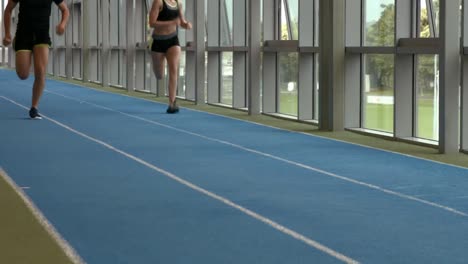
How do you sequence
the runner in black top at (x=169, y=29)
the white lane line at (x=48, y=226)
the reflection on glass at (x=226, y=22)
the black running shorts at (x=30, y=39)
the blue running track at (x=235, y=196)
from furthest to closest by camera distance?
the reflection on glass at (x=226, y=22) < the runner in black top at (x=169, y=29) < the black running shorts at (x=30, y=39) < the blue running track at (x=235, y=196) < the white lane line at (x=48, y=226)

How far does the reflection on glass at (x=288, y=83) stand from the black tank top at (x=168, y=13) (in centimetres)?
174

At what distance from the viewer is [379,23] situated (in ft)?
43.1

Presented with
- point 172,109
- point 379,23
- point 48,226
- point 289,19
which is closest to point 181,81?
point 172,109

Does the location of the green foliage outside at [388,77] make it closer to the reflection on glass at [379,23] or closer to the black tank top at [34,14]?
the reflection on glass at [379,23]

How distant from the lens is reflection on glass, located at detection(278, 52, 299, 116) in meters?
15.9

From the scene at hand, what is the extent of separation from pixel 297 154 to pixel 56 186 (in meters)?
3.07

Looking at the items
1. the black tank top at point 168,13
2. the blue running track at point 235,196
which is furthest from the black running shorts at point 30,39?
the black tank top at point 168,13

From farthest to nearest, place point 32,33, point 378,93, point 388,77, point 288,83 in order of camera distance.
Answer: point 288,83, point 32,33, point 378,93, point 388,77

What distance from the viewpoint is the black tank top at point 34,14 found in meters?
13.6

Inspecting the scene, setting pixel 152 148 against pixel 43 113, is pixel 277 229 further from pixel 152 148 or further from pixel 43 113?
pixel 43 113

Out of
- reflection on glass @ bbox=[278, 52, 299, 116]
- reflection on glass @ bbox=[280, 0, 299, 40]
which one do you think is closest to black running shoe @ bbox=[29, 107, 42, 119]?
reflection on glass @ bbox=[278, 52, 299, 116]

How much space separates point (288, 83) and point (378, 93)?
289 cm

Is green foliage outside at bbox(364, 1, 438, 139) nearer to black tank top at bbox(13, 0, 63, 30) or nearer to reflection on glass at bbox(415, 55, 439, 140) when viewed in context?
reflection on glass at bbox(415, 55, 439, 140)

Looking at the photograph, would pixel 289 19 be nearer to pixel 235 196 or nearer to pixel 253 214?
pixel 235 196
